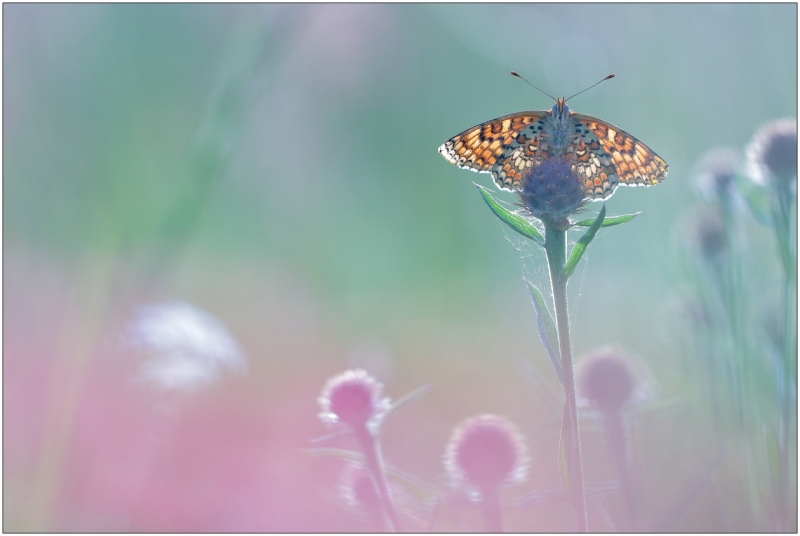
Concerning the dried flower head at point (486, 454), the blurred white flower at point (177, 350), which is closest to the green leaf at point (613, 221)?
the dried flower head at point (486, 454)

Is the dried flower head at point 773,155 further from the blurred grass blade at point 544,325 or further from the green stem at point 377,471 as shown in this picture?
the green stem at point 377,471

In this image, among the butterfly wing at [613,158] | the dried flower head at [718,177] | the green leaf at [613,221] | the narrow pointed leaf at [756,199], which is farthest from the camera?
the dried flower head at [718,177]

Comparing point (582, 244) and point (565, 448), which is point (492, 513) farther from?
point (582, 244)

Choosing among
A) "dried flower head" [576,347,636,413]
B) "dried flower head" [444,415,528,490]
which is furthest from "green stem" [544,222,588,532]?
"dried flower head" [576,347,636,413]

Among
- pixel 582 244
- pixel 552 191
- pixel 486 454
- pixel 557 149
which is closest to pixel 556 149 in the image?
pixel 557 149

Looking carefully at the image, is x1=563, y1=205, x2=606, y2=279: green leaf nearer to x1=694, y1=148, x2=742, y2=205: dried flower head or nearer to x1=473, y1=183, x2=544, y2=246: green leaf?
x1=473, y1=183, x2=544, y2=246: green leaf

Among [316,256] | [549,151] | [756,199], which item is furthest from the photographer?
[316,256]
